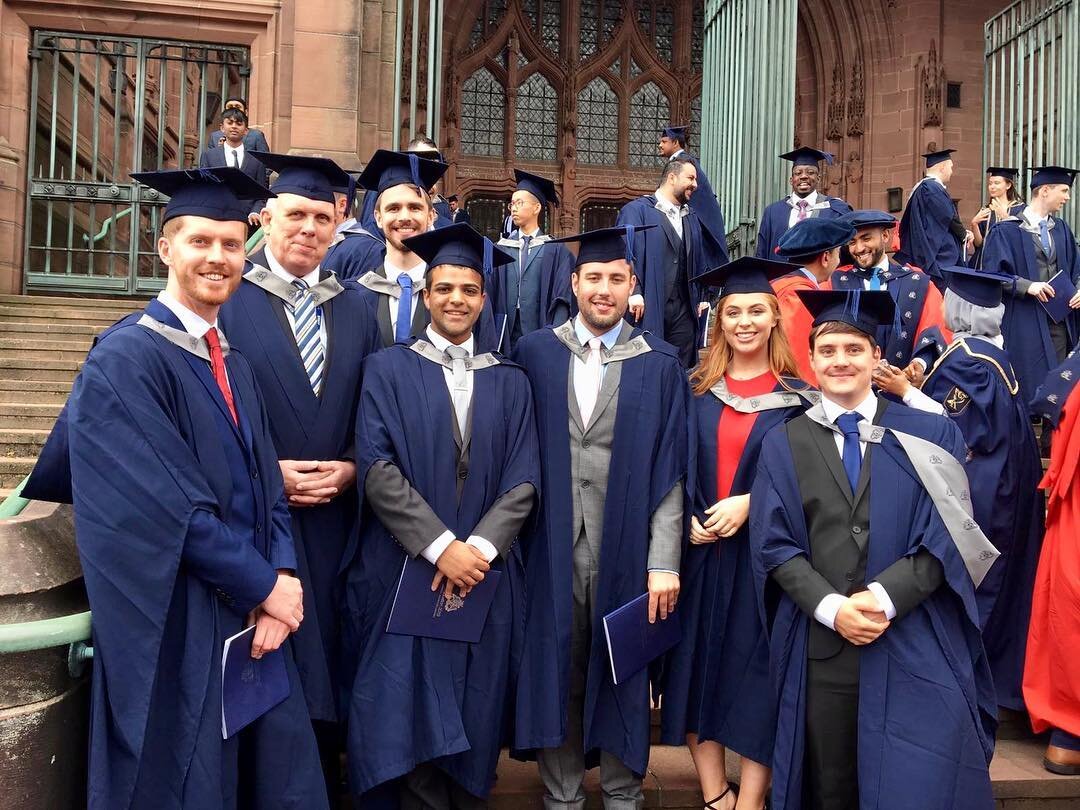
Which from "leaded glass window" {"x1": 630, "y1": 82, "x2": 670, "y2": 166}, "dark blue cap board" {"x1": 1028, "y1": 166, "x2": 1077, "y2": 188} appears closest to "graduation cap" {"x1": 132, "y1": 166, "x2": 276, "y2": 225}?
"dark blue cap board" {"x1": 1028, "y1": 166, "x2": 1077, "y2": 188}

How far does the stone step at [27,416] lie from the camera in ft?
20.4

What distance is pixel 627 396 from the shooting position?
12.7ft

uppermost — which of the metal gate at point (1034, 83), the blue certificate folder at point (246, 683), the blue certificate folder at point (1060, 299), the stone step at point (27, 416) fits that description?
the metal gate at point (1034, 83)

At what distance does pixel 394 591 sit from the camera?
3586 mm

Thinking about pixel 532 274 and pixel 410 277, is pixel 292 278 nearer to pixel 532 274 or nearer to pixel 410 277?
pixel 410 277

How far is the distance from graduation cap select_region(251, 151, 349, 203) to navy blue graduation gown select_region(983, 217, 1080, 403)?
4921 mm

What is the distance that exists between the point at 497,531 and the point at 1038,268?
5.88 m

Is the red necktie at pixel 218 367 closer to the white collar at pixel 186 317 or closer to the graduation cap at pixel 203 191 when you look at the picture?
the white collar at pixel 186 317

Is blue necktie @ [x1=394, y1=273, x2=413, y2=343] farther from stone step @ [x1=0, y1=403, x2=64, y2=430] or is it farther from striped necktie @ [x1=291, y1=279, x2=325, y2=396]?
stone step @ [x1=0, y1=403, x2=64, y2=430]

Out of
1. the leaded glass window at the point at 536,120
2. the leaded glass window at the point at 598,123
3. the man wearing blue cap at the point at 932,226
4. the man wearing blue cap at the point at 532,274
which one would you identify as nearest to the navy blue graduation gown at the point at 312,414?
the man wearing blue cap at the point at 532,274

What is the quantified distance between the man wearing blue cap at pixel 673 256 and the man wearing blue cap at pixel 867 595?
2.78m

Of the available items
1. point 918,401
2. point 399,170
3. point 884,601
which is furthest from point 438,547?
point 918,401

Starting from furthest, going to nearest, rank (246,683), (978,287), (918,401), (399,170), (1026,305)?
1. (1026,305)
2. (978,287)
3. (399,170)
4. (918,401)
5. (246,683)

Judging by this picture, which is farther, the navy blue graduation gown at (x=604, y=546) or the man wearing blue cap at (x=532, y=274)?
the man wearing blue cap at (x=532, y=274)
